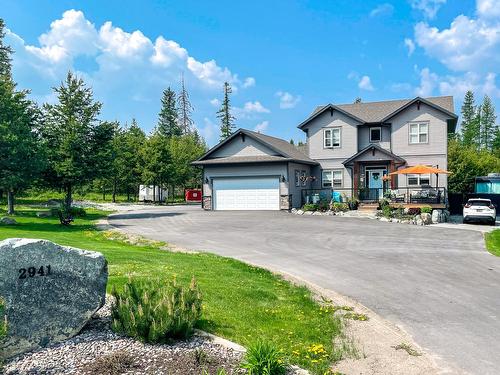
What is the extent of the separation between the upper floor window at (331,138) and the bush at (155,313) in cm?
3263

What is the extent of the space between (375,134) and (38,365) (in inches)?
1375

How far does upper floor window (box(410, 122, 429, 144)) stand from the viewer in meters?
34.5

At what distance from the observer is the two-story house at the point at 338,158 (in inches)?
1347

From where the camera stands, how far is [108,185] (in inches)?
2297

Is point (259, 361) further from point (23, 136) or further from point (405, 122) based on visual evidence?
point (405, 122)

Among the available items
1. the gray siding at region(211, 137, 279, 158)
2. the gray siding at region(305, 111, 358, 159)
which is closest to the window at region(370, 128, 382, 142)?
the gray siding at region(305, 111, 358, 159)

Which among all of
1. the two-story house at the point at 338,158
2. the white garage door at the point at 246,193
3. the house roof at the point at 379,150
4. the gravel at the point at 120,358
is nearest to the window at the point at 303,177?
the two-story house at the point at 338,158

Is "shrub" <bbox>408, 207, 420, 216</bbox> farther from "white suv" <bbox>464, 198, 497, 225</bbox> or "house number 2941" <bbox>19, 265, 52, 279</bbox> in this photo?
"house number 2941" <bbox>19, 265, 52, 279</bbox>

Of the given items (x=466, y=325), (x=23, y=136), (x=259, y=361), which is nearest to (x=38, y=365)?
(x=259, y=361)

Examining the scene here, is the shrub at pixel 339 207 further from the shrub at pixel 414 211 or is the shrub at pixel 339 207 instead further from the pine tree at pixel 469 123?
the pine tree at pixel 469 123

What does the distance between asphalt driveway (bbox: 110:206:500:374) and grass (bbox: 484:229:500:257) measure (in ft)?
1.13

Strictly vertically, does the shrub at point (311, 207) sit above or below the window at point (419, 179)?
below

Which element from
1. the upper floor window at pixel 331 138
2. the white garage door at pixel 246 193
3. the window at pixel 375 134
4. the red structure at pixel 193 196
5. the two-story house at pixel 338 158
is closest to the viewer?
the two-story house at pixel 338 158

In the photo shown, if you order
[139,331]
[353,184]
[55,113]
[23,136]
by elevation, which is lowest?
[139,331]
